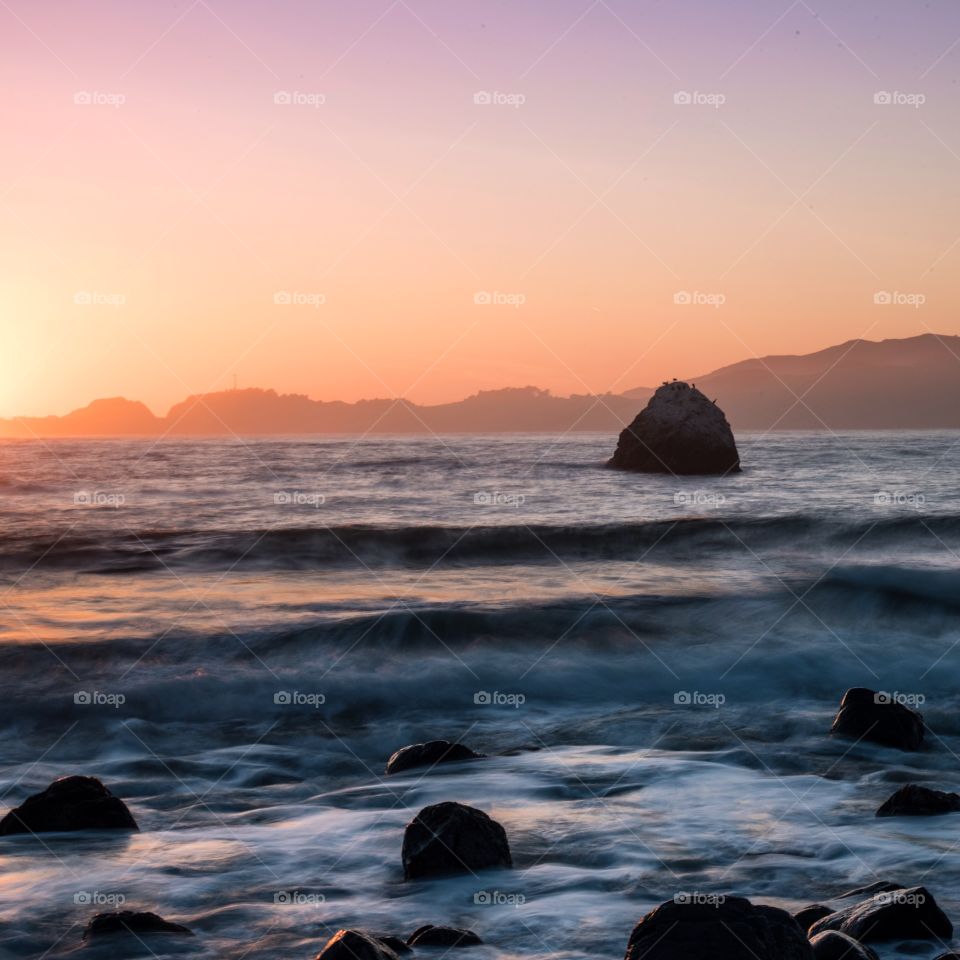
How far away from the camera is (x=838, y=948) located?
17.5 feet

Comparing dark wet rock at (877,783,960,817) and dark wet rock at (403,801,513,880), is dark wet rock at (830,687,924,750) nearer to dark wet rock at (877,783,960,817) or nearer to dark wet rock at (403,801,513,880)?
dark wet rock at (877,783,960,817)

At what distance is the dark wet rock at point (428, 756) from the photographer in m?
10.5

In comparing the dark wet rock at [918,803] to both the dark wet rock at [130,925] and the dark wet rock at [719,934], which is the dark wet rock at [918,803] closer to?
the dark wet rock at [719,934]

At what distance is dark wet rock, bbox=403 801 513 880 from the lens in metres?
7.33

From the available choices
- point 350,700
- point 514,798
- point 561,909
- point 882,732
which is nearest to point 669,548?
point 350,700

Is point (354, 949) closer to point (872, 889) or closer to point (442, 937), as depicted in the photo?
point (442, 937)

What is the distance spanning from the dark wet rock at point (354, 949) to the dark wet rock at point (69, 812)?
375cm

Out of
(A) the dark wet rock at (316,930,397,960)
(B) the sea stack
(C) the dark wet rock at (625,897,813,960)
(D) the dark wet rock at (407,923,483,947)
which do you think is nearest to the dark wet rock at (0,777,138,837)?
(D) the dark wet rock at (407,923,483,947)

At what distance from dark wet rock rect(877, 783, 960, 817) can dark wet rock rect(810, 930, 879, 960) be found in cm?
338

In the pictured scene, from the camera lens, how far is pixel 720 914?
16.8ft

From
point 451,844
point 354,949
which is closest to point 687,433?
point 451,844

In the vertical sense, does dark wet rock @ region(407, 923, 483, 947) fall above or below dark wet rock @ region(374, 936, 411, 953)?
below

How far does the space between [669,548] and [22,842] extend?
2130cm

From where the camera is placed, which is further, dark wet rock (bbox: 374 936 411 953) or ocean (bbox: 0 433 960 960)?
ocean (bbox: 0 433 960 960)
